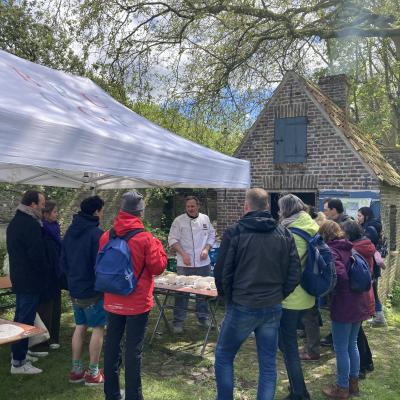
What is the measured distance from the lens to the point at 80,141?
3127 millimetres

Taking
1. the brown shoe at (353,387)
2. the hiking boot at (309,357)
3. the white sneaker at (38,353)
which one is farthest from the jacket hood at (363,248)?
the white sneaker at (38,353)

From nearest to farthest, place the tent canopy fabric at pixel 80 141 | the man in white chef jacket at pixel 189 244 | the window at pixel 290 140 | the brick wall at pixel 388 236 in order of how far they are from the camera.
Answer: the tent canopy fabric at pixel 80 141, the man in white chef jacket at pixel 189 244, the brick wall at pixel 388 236, the window at pixel 290 140

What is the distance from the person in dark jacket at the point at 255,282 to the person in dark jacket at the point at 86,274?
46.5 inches

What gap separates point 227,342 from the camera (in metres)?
3.10

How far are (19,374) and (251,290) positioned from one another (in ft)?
8.43

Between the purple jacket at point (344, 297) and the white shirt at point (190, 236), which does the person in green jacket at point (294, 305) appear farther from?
the white shirt at point (190, 236)

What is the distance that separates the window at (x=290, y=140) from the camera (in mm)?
9070

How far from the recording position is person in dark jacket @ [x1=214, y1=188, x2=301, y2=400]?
2.98 metres

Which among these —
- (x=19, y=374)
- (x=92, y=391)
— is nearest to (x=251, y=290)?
(x=92, y=391)

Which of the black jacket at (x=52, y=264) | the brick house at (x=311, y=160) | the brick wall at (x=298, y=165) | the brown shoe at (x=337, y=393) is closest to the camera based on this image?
the brown shoe at (x=337, y=393)

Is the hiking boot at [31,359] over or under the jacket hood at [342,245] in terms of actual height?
under

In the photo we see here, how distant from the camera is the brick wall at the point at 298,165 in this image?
8.50 meters

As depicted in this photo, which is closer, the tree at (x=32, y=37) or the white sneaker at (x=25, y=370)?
the white sneaker at (x=25, y=370)

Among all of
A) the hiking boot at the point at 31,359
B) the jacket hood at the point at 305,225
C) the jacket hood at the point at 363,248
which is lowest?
the hiking boot at the point at 31,359
